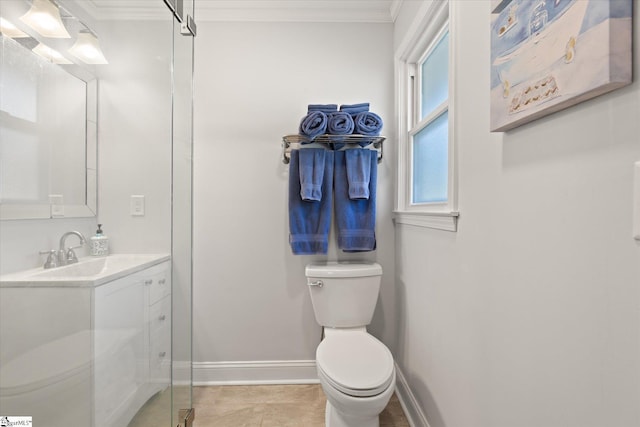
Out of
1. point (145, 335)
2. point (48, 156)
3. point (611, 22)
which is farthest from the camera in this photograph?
point (145, 335)

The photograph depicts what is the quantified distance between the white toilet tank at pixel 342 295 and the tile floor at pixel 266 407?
48 cm

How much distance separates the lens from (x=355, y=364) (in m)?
1.33

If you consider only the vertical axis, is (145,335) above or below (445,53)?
below

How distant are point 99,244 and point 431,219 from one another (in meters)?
1.25

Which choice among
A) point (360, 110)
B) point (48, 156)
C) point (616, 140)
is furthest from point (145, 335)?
point (360, 110)

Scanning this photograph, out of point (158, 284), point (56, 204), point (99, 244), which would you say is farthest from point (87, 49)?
point (158, 284)

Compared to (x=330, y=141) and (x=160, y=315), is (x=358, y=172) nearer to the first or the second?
(x=330, y=141)

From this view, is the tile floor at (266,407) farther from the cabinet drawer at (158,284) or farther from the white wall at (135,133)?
the white wall at (135,133)

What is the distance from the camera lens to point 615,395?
0.53m

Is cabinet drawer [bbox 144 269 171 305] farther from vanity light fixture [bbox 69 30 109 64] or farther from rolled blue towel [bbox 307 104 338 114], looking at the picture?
rolled blue towel [bbox 307 104 338 114]

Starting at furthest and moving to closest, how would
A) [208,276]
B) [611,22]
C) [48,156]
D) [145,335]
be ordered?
1. [208,276]
2. [145,335]
3. [48,156]
4. [611,22]

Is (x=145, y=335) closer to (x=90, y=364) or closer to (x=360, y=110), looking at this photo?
(x=90, y=364)

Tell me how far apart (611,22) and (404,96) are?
4.70 feet

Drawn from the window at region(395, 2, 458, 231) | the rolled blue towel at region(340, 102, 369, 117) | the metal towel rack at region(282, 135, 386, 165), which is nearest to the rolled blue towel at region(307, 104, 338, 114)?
the rolled blue towel at region(340, 102, 369, 117)
